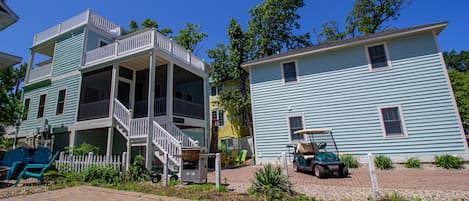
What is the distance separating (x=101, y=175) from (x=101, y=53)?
6.93 m

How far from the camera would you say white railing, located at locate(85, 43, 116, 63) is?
35.7 ft

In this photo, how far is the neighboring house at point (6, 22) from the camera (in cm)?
702

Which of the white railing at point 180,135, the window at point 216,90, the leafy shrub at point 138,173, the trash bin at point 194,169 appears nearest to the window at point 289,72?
the white railing at point 180,135

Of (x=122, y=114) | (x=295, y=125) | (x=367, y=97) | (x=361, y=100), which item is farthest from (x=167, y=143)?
(x=367, y=97)

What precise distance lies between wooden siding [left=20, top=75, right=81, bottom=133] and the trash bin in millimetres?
8537

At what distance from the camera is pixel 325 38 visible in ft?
79.4

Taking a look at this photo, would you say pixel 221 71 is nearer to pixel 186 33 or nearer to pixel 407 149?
pixel 186 33

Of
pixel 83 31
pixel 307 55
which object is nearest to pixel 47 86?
pixel 83 31

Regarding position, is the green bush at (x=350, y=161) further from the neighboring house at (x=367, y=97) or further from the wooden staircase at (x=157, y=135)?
the wooden staircase at (x=157, y=135)

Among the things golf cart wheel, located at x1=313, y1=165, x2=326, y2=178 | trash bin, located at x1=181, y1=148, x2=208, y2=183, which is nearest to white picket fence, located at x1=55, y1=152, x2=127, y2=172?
trash bin, located at x1=181, y1=148, x2=208, y2=183

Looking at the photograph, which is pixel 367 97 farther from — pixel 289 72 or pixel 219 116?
pixel 219 116

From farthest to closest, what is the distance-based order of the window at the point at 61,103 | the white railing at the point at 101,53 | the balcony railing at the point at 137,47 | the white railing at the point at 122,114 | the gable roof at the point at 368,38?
the window at the point at 61,103, the white railing at the point at 101,53, the balcony railing at the point at 137,47, the white railing at the point at 122,114, the gable roof at the point at 368,38

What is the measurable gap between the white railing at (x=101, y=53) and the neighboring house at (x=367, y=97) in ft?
26.6

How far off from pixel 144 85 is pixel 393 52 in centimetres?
1385
